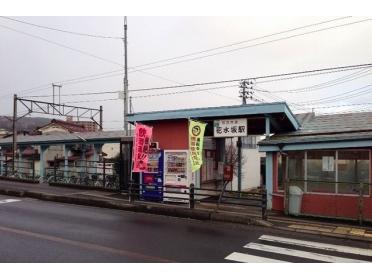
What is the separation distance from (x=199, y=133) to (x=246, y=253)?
7112 millimetres

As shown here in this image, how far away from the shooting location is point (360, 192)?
12.7 metres

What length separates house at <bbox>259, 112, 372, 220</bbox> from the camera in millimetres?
13734

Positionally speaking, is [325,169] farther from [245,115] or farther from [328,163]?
[245,115]

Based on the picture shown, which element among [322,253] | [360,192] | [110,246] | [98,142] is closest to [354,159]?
[360,192]

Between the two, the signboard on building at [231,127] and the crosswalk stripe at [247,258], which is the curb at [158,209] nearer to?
the signboard on building at [231,127]

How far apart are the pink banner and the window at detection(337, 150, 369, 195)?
7.52 meters

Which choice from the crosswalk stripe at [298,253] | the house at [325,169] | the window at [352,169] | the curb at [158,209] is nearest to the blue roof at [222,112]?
the house at [325,169]

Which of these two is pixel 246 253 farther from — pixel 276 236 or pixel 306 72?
pixel 306 72

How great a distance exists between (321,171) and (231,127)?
394cm

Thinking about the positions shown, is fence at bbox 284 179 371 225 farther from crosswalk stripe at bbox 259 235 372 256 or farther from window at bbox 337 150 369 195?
crosswalk stripe at bbox 259 235 372 256

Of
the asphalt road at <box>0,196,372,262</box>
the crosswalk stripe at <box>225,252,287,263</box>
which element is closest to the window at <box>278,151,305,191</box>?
the asphalt road at <box>0,196,372,262</box>

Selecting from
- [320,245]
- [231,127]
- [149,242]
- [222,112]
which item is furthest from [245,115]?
[149,242]

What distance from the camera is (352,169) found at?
1415 centimetres

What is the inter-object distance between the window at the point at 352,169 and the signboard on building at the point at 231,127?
3826 mm
